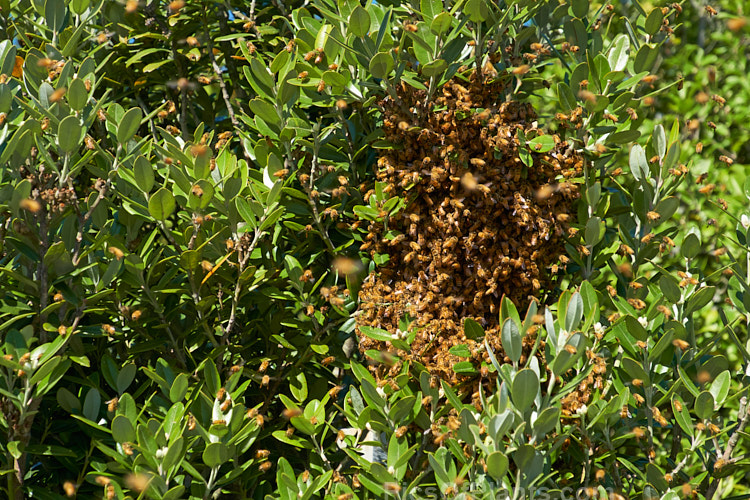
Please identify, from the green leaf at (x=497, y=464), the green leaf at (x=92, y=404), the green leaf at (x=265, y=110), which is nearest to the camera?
the green leaf at (x=497, y=464)

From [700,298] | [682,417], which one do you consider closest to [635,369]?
[682,417]

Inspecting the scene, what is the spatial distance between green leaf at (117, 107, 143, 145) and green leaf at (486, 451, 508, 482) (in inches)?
52.8

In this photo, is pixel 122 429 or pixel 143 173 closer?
pixel 122 429

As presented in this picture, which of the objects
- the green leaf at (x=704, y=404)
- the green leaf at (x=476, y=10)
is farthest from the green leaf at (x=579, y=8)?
the green leaf at (x=704, y=404)

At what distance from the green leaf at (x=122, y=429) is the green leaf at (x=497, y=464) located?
935 millimetres

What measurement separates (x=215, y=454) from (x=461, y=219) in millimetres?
954

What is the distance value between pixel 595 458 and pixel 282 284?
1.08 m

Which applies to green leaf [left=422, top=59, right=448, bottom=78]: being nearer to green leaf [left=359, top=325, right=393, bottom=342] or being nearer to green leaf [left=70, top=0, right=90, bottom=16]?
green leaf [left=359, top=325, right=393, bottom=342]

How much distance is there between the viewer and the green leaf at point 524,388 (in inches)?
73.1

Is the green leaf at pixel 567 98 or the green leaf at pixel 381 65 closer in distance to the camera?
the green leaf at pixel 381 65

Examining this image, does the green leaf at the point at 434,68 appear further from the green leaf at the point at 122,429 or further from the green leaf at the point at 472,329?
the green leaf at the point at 122,429

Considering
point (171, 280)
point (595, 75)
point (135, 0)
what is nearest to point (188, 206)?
point (171, 280)

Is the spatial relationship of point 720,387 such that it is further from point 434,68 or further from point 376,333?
point 434,68

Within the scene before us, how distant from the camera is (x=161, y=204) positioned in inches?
85.3
